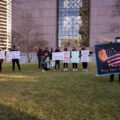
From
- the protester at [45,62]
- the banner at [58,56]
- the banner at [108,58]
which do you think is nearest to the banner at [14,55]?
the protester at [45,62]

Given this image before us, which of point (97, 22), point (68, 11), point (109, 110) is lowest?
point (109, 110)

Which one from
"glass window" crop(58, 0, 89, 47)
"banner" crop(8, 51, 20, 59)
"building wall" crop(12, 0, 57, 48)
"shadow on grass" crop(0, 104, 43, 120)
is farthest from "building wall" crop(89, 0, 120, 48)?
"shadow on grass" crop(0, 104, 43, 120)

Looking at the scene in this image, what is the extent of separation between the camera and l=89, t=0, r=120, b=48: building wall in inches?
1859

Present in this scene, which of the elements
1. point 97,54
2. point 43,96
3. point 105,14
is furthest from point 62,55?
point 105,14

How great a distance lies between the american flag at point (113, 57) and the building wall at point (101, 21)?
4046cm

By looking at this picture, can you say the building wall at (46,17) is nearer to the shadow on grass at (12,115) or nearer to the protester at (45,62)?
the protester at (45,62)

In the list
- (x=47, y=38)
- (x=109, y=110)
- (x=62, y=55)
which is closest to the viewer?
(x=109, y=110)

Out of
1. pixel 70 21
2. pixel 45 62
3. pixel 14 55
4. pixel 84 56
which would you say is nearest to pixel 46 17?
pixel 70 21

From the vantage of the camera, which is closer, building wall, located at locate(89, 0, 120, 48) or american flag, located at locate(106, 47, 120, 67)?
american flag, located at locate(106, 47, 120, 67)

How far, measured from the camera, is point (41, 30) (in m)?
48.6

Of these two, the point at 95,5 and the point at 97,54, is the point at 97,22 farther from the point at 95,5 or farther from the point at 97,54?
the point at 97,54

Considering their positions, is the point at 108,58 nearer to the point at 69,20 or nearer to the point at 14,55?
the point at 14,55

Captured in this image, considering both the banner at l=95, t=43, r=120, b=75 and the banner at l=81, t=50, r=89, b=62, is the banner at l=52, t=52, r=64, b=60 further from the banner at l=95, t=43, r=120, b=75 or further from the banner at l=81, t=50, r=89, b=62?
the banner at l=95, t=43, r=120, b=75

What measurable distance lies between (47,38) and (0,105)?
45.8 m
